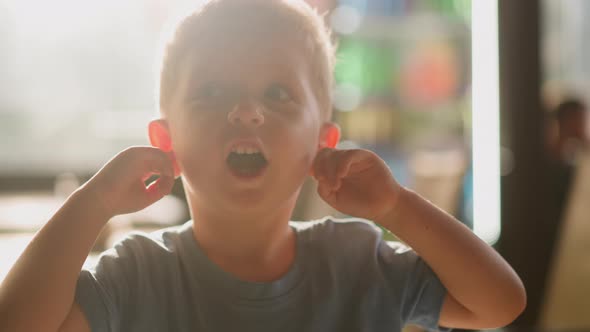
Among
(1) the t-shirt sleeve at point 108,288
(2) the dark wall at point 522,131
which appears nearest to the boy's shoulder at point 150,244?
(1) the t-shirt sleeve at point 108,288

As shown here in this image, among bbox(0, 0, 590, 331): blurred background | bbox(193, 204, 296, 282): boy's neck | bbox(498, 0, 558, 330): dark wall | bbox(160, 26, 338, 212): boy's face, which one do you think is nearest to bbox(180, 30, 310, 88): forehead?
bbox(160, 26, 338, 212): boy's face

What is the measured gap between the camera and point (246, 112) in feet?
2.10

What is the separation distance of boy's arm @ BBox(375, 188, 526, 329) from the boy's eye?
0.46 feet

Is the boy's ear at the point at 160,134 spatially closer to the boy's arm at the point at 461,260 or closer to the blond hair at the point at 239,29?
the blond hair at the point at 239,29

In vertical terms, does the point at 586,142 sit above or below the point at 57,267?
below

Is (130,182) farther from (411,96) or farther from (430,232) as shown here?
(411,96)

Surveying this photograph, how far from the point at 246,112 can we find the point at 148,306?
7.3 inches

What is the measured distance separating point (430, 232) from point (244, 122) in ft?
0.67

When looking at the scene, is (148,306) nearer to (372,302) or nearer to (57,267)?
(57,267)

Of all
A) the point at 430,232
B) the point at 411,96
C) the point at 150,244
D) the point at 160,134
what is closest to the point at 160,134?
the point at 160,134

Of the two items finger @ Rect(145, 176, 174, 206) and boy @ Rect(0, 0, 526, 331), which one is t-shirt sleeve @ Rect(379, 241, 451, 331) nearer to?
boy @ Rect(0, 0, 526, 331)

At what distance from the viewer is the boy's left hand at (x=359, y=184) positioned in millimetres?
699

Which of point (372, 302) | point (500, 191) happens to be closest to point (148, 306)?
point (372, 302)

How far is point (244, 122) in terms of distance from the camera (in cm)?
64
